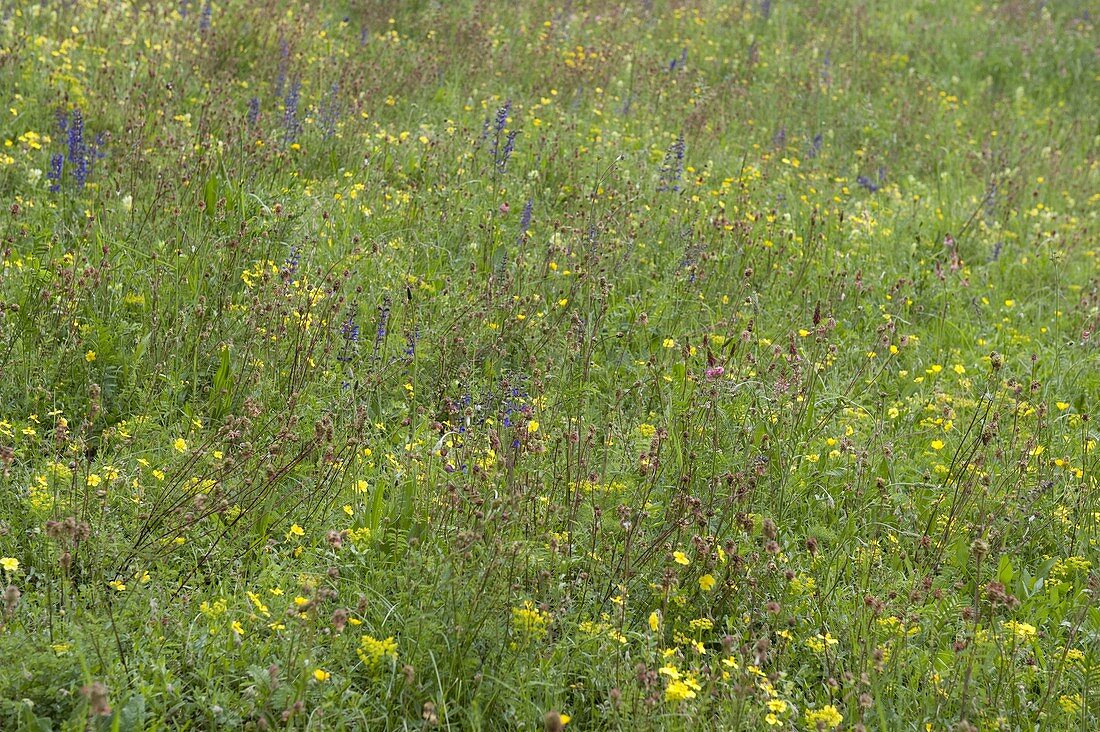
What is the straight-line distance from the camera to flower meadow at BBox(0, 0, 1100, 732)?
2.54 meters

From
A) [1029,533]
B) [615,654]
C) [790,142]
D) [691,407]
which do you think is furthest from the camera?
[790,142]

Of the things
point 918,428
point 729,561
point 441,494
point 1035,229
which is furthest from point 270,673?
point 1035,229

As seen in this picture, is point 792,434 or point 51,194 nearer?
point 792,434

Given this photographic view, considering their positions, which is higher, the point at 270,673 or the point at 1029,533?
the point at 270,673

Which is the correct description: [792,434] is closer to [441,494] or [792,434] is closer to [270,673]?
[441,494]

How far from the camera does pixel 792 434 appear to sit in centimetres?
379

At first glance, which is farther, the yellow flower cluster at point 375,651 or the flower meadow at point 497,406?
the flower meadow at point 497,406

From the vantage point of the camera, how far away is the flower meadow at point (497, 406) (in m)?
2.54

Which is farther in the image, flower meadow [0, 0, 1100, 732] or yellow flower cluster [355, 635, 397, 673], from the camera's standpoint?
flower meadow [0, 0, 1100, 732]

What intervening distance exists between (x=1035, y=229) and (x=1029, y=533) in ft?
12.6

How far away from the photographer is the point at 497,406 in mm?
3824

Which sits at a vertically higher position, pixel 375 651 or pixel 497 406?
pixel 375 651

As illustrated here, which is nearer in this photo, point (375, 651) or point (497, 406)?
point (375, 651)

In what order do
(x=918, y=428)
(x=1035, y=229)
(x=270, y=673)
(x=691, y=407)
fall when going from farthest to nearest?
(x=1035, y=229) → (x=918, y=428) → (x=691, y=407) → (x=270, y=673)
